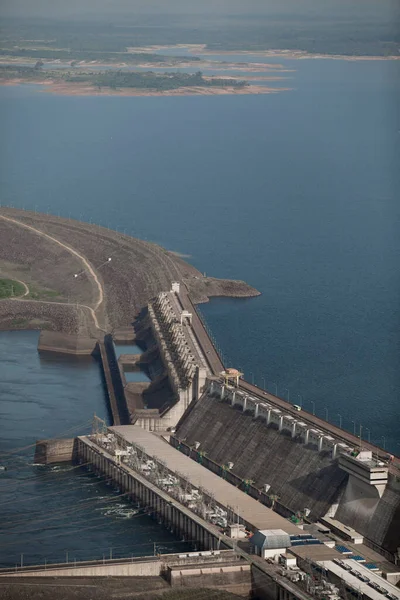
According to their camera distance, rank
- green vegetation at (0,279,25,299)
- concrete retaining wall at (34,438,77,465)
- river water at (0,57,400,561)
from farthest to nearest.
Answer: green vegetation at (0,279,25,299), river water at (0,57,400,561), concrete retaining wall at (34,438,77,465)

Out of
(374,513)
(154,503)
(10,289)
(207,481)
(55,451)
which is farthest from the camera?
(10,289)

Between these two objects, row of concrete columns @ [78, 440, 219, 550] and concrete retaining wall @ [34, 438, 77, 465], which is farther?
concrete retaining wall @ [34, 438, 77, 465]

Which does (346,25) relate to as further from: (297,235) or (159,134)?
(297,235)

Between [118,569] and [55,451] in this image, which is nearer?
[118,569]

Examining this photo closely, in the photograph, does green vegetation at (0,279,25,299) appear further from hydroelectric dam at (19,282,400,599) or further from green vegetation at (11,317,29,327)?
hydroelectric dam at (19,282,400,599)

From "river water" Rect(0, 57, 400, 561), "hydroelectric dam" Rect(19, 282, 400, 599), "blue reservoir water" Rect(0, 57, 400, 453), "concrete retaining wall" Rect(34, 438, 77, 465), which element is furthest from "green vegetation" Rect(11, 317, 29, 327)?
"concrete retaining wall" Rect(34, 438, 77, 465)

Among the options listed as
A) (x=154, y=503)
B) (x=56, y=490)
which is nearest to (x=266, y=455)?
(x=154, y=503)

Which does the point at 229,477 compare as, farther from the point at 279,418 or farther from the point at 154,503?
the point at 154,503
